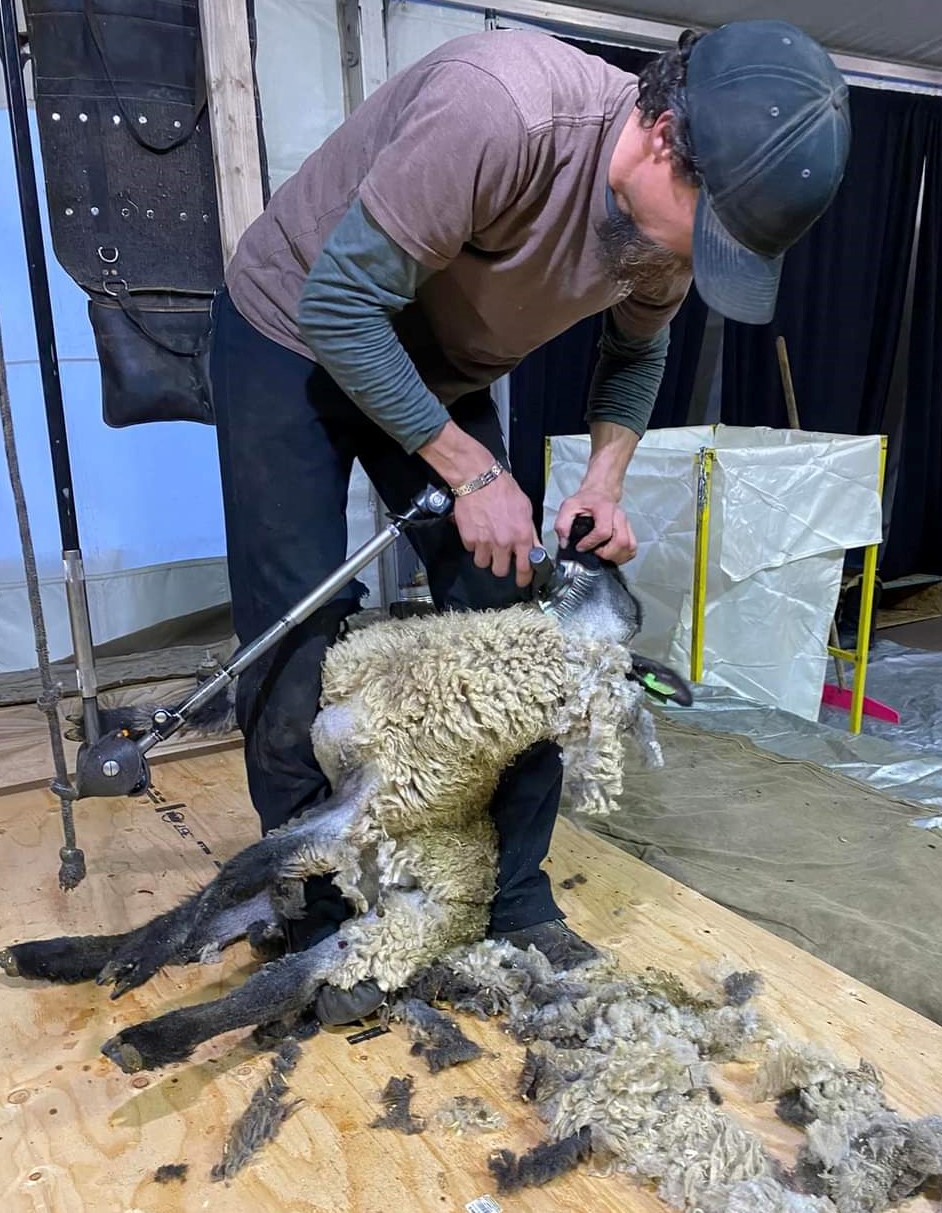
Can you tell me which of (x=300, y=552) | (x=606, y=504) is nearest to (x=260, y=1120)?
(x=300, y=552)

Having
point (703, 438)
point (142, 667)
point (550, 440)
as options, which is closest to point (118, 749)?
point (142, 667)

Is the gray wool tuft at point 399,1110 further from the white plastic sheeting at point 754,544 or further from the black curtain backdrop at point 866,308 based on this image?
the black curtain backdrop at point 866,308

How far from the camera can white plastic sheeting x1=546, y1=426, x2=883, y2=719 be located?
2.70 meters

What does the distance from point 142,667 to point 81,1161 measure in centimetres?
202

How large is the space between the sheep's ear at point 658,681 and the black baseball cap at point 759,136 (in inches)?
21.9

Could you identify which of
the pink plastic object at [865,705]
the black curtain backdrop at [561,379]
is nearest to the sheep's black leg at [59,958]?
the black curtain backdrop at [561,379]

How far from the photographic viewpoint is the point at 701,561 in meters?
2.70

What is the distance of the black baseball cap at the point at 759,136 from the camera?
966 mm

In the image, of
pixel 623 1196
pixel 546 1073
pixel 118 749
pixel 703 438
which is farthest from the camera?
pixel 703 438

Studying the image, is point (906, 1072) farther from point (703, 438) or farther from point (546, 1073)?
point (703, 438)

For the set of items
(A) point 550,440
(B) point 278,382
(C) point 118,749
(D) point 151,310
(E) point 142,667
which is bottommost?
(E) point 142,667

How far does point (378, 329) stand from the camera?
1.09 metres

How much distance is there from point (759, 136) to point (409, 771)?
850 mm

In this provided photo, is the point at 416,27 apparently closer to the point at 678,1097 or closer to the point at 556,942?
the point at 556,942
